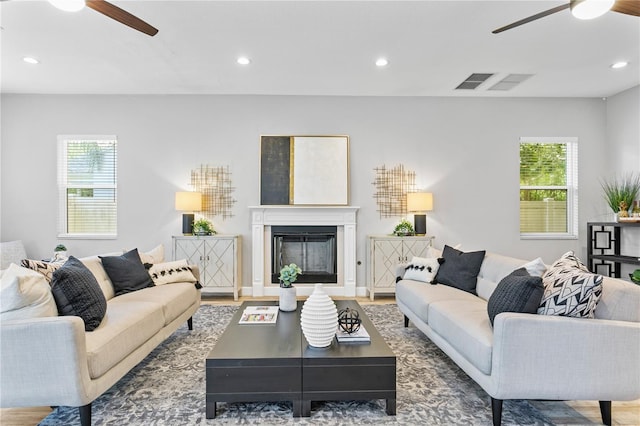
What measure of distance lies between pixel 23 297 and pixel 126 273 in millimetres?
1371

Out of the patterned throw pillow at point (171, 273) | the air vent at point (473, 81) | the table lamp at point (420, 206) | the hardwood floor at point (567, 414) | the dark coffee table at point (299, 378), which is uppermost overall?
the air vent at point (473, 81)

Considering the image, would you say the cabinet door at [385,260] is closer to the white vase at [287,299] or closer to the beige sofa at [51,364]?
the white vase at [287,299]

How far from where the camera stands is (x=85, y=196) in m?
5.28

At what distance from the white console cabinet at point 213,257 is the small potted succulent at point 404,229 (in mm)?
2202

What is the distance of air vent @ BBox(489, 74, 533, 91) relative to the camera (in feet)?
14.8

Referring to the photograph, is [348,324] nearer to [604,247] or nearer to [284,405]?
[284,405]

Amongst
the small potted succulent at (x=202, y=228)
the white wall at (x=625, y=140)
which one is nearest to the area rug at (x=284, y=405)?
the small potted succulent at (x=202, y=228)

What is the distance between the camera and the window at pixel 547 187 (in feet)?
18.0

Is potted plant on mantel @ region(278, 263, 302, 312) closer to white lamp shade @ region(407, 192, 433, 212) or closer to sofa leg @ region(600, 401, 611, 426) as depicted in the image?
sofa leg @ region(600, 401, 611, 426)

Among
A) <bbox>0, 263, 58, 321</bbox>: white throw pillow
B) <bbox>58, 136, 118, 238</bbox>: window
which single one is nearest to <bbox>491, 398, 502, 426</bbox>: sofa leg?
<bbox>0, 263, 58, 321</bbox>: white throw pillow

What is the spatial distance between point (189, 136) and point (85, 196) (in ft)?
5.67

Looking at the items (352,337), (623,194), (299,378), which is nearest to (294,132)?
(352,337)

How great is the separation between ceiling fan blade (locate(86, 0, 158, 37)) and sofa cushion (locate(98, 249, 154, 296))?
1915 millimetres

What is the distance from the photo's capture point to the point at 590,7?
221 cm
